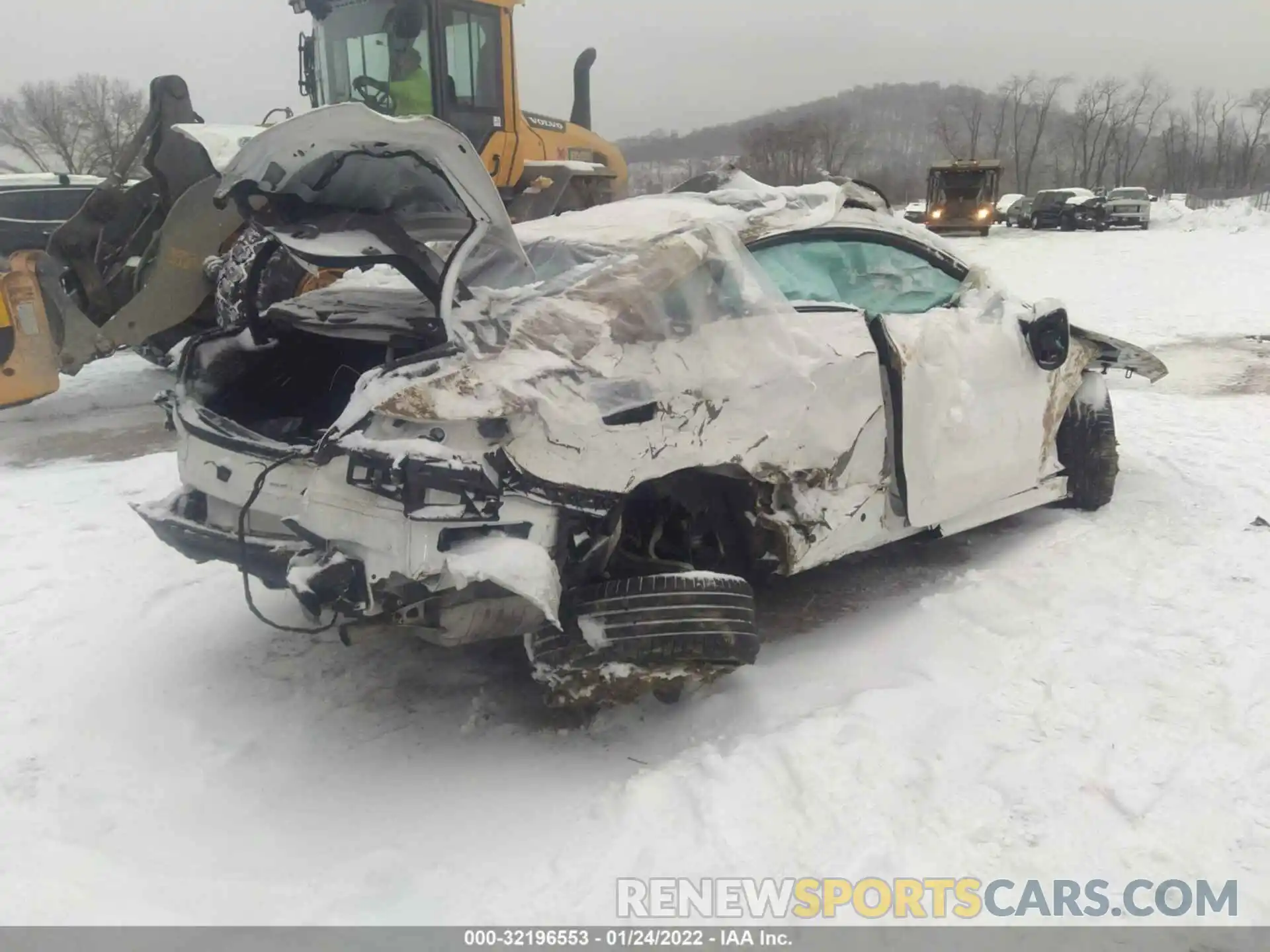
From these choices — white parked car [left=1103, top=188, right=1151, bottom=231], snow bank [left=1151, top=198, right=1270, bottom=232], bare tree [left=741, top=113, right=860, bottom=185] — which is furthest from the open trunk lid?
white parked car [left=1103, top=188, right=1151, bottom=231]

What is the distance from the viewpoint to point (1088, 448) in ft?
16.3

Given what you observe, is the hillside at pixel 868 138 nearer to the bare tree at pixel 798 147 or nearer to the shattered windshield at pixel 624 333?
the bare tree at pixel 798 147

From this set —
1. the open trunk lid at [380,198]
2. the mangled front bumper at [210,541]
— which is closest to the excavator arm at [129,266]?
the mangled front bumper at [210,541]

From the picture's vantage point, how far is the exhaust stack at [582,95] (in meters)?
12.2

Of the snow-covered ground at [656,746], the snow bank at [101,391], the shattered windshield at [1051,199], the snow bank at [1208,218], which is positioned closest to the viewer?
the snow-covered ground at [656,746]

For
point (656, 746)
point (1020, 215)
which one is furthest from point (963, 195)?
point (656, 746)

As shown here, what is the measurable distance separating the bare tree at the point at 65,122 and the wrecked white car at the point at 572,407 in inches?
1812

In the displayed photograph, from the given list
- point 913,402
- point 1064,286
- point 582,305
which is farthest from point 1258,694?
point 1064,286

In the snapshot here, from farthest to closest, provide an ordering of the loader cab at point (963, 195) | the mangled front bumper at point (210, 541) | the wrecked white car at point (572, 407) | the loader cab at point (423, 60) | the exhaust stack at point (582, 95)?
the loader cab at point (963, 195)
the exhaust stack at point (582, 95)
the loader cab at point (423, 60)
the mangled front bumper at point (210, 541)
the wrecked white car at point (572, 407)

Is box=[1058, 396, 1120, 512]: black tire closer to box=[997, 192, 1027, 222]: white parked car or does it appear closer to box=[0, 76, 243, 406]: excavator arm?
box=[0, 76, 243, 406]: excavator arm

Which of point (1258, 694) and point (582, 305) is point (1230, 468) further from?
point (582, 305)

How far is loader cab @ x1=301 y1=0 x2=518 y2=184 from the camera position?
860 cm
